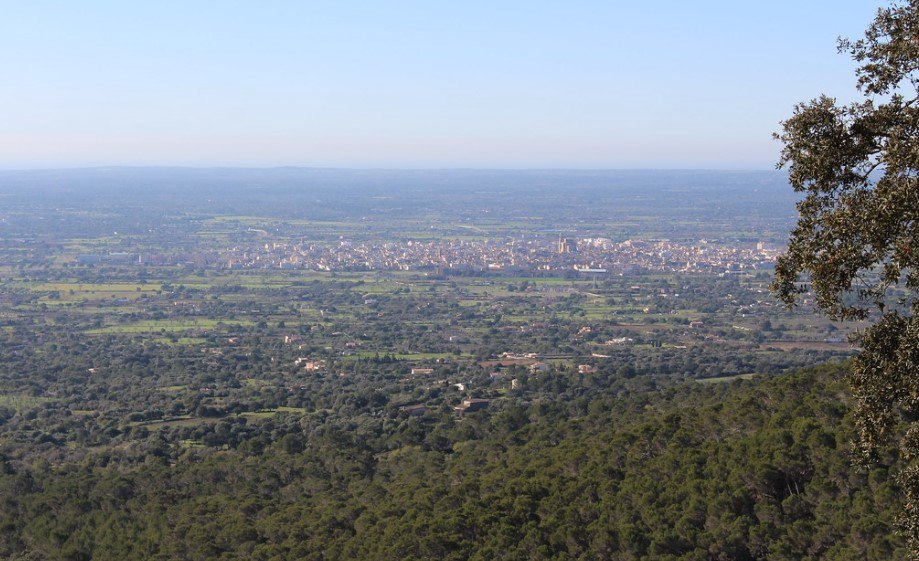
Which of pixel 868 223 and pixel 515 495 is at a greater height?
pixel 868 223

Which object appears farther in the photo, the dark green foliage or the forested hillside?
the forested hillside

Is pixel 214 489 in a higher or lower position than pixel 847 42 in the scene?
lower

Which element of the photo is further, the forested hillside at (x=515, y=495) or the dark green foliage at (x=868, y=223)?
the forested hillside at (x=515, y=495)

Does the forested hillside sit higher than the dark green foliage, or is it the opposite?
the dark green foliage

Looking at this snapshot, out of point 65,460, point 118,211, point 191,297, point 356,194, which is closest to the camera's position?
point 65,460

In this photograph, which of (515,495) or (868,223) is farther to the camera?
(515,495)

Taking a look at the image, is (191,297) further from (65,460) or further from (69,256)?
(65,460)

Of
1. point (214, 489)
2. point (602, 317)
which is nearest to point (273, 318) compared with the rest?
point (602, 317)

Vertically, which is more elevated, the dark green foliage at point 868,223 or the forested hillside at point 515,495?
the dark green foliage at point 868,223
